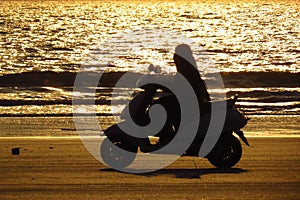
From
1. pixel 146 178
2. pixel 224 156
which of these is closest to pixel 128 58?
pixel 224 156

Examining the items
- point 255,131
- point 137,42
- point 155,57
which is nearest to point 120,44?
point 137,42

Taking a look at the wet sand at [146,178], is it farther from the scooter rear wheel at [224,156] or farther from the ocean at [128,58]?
the ocean at [128,58]

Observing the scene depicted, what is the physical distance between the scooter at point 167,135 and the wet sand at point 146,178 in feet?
0.63

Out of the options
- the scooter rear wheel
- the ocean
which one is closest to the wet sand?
the scooter rear wheel

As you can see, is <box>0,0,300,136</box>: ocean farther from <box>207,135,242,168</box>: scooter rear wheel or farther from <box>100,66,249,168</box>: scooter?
<box>207,135,242,168</box>: scooter rear wheel

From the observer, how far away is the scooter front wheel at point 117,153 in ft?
42.3

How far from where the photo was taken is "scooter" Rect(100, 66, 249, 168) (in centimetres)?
1262

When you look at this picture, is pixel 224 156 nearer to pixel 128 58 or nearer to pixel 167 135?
pixel 167 135

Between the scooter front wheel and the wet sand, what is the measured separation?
18 centimetres

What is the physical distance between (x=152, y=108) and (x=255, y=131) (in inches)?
240

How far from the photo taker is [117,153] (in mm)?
13047

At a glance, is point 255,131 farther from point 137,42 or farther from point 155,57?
point 137,42

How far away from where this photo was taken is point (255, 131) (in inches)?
739

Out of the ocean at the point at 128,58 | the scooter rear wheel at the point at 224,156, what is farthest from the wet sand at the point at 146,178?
the ocean at the point at 128,58
